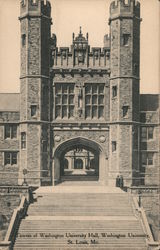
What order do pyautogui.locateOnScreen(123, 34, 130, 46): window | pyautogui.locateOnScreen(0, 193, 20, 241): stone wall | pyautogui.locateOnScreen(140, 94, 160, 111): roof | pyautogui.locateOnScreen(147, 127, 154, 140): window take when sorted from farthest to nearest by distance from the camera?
pyautogui.locateOnScreen(140, 94, 160, 111): roof → pyautogui.locateOnScreen(147, 127, 154, 140): window → pyautogui.locateOnScreen(123, 34, 130, 46): window → pyautogui.locateOnScreen(0, 193, 20, 241): stone wall

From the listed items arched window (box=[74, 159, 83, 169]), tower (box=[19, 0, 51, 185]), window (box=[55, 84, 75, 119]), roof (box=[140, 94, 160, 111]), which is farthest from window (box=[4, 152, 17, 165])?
arched window (box=[74, 159, 83, 169])

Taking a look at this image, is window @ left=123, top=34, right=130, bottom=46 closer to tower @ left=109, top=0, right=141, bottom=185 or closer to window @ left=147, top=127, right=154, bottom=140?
tower @ left=109, top=0, right=141, bottom=185

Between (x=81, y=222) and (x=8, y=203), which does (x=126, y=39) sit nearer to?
(x=8, y=203)

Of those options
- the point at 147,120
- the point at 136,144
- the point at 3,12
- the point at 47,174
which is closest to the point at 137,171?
the point at 136,144

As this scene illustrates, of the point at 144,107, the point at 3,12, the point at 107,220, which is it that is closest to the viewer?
the point at 3,12

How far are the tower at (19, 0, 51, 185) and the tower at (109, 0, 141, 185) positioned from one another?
493 cm

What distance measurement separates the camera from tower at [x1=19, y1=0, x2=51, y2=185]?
32625 mm

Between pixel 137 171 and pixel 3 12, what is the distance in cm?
1579

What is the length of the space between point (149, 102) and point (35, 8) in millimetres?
11466

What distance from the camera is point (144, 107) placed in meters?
35.6

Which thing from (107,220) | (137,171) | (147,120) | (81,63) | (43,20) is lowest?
(107,220)

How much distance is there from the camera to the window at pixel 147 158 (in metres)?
34.3

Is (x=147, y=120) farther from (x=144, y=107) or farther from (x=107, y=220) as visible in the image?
(x=107, y=220)

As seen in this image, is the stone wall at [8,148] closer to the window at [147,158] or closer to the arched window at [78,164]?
the window at [147,158]
